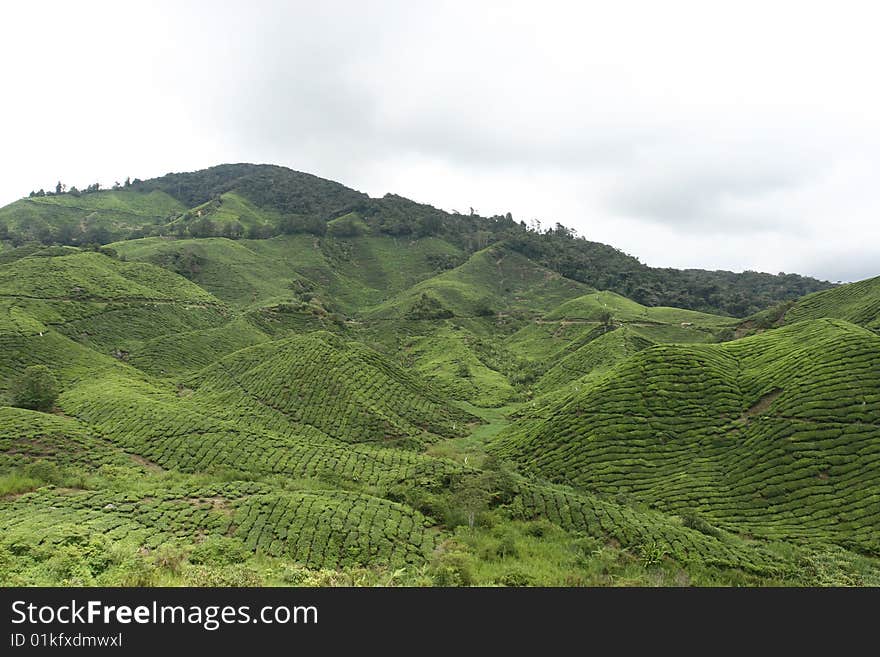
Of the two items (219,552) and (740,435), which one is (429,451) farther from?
(740,435)

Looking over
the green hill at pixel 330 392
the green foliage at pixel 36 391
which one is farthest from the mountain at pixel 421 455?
the green hill at pixel 330 392

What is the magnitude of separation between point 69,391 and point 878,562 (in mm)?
78401

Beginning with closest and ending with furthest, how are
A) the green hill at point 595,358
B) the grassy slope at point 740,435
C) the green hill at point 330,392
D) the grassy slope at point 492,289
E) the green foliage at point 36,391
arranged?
the grassy slope at point 740,435, the green foliage at point 36,391, the green hill at point 330,392, the green hill at point 595,358, the grassy slope at point 492,289

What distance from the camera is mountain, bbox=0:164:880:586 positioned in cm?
2380

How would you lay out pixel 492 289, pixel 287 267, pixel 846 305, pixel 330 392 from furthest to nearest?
pixel 492 289
pixel 287 267
pixel 846 305
pixel 330 392

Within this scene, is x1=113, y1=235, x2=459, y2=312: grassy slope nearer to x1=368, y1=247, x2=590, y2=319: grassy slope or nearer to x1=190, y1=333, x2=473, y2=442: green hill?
x1=368, y1=247, x2=590, y2=319: grassy slope

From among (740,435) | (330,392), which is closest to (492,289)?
(330,392)

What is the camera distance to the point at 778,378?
43000 mm

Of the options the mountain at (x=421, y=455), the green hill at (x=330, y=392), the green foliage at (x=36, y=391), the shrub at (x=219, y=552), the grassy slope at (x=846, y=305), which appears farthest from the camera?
the grassy slope at (x=846, y=305)

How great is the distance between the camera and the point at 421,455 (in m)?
47.5

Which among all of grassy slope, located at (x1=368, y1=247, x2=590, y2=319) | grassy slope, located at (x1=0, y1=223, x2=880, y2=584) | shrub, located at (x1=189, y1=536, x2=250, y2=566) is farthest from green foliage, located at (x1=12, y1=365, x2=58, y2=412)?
grassy slope, located at (x1=368, y1=247, x2=590, y2=319)

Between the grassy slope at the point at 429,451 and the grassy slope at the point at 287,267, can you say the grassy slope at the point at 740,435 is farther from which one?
the grassy slope at the point at 287,267

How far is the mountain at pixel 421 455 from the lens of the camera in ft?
78.1

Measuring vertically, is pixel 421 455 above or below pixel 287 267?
below
